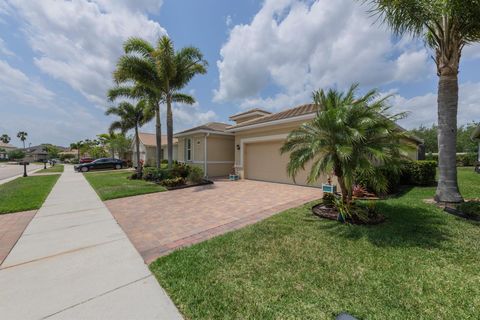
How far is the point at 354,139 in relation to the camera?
4551 mm

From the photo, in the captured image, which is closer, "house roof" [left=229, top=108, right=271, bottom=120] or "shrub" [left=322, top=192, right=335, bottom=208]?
"shrub" [left=322, top=192, right=335, bottom=208]

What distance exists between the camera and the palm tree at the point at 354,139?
4.73 meters

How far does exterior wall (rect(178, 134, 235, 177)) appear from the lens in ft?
50.2

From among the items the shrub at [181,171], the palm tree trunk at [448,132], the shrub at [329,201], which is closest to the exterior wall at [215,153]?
the shrub at [181,171]

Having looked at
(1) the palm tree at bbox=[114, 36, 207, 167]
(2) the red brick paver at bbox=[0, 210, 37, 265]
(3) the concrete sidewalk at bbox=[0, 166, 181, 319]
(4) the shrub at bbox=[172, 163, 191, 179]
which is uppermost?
(1) the palm tree at bbox=[114, 36, 207, 167]

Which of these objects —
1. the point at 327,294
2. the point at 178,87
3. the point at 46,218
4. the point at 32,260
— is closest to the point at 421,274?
the point at 327,294

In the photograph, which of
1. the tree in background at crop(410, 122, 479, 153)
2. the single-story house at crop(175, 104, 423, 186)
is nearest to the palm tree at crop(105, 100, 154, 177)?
the single-story house at crop(175, 104, 423, 186)

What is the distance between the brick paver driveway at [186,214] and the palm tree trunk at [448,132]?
382 centimetres

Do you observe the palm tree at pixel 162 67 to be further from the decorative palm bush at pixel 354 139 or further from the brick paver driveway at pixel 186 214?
the decorative palm bush at pixel 354 139

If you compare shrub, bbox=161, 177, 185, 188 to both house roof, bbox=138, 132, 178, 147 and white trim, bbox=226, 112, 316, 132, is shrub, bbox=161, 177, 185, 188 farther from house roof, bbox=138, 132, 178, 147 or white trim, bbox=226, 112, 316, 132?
house roof, bbox=138, 132, 178, 147

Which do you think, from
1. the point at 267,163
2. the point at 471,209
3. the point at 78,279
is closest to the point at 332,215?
the point at 471,209

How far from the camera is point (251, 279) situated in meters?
2.93

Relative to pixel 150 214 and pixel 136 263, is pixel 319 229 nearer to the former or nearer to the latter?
pixel 136 263

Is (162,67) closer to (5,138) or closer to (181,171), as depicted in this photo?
(181,171)
